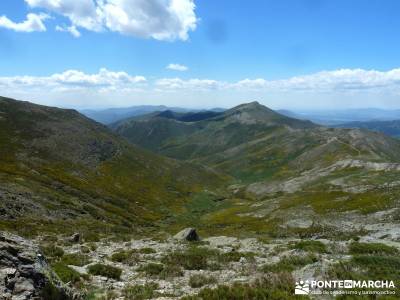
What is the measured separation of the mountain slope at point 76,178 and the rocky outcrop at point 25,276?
92.7 feet

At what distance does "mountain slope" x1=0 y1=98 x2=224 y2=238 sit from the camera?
2206 inches

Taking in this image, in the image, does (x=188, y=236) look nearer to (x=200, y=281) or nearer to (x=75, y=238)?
(x=75, y=238)

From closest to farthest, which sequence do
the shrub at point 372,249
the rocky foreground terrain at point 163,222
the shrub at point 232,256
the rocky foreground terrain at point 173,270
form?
1. the rocky foreground terrain at point 173,270
2. the rocky foreground terrain at point 163,222
3. the shrub at point 232,256
4. the shrub at point 372,249

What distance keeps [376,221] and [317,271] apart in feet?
128

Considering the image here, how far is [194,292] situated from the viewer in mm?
17703

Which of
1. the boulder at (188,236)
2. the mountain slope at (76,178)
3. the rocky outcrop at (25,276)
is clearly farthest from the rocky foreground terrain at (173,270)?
the mountain slope at (76,178)

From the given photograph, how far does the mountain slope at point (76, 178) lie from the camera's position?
56031 millimetres

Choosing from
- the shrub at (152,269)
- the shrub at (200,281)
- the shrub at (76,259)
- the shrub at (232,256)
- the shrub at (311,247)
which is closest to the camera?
the shrub at (200,281)

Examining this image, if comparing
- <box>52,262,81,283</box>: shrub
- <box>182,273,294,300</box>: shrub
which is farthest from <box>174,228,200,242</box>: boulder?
<box>182,273,294,300</box>: shrub

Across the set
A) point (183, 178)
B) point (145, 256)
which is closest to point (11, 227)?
point (145, 256)

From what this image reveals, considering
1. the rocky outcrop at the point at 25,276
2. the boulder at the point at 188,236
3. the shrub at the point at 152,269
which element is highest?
the rocky outcrop at the point at 25,276

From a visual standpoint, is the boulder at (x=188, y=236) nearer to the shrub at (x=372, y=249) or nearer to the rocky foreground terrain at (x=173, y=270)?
the rocky foreground terrain at (x=173, y=270)

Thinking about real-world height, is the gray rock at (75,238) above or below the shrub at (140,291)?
below

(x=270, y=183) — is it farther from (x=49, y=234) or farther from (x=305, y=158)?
(x=49, y=234)
